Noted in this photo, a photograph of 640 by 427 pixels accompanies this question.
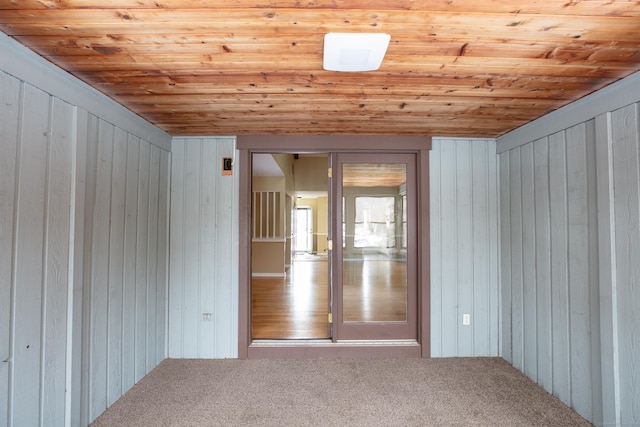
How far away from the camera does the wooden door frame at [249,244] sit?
3.26 meters

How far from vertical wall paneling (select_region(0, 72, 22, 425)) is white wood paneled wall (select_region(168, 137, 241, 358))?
5.39 ft

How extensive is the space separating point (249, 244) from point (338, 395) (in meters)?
1.56

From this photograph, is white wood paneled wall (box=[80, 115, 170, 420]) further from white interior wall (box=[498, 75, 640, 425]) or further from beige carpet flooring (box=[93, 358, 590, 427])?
white interior wall (box=[498, 75, 640, 425])

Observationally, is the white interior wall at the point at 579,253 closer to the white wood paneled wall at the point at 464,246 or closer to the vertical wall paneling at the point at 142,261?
the white wood paneled wall at the point at 464,246

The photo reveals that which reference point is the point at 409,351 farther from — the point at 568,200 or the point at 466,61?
the point at 466,61

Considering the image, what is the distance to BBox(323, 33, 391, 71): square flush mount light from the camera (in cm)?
157

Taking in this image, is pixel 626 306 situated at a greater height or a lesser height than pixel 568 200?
lesser

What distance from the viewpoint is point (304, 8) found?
1387 mm

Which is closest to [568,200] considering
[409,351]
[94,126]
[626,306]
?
[626,306]

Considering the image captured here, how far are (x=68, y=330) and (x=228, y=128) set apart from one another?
194 cm

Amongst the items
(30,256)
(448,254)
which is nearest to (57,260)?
(30,256)

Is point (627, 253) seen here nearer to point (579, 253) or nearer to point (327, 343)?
point (579, 253)

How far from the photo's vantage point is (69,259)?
80.0 inches

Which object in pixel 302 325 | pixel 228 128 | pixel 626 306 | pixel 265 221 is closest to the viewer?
pixel 626 306
